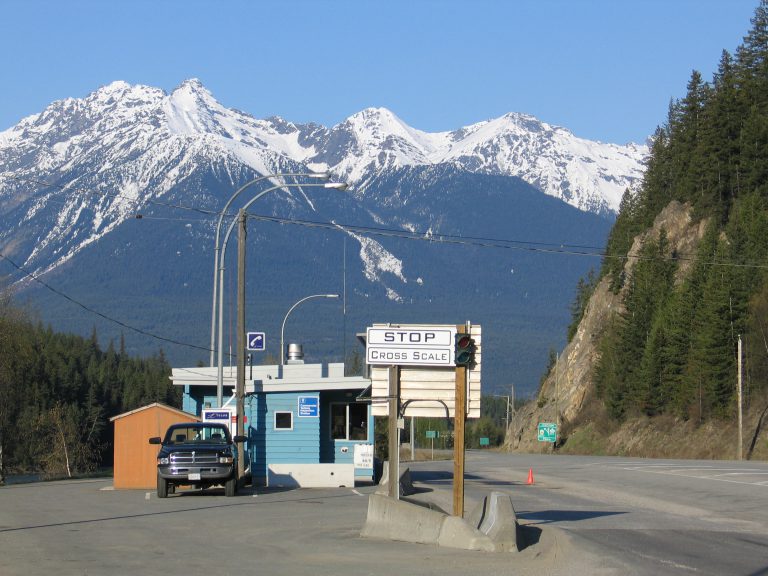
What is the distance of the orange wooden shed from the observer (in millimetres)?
35906

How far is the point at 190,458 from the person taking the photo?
30.2m

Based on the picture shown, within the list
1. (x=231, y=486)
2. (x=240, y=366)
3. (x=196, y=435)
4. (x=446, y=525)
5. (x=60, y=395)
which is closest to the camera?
(x=446, y=525)

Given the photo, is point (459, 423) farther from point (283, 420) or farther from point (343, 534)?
point (283, 420)

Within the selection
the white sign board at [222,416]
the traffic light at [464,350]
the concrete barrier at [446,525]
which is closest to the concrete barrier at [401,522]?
the concrete barrier at [446,525]

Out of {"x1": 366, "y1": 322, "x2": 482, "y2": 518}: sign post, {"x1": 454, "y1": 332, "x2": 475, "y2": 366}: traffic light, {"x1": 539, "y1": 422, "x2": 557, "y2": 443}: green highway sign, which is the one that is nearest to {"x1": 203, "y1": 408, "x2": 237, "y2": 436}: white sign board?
{"x1": 366, "y1": 322, "x2": 482, "y2": 518}: sign post

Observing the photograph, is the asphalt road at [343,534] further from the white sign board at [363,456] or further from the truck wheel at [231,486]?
the white sign board at [363,456]

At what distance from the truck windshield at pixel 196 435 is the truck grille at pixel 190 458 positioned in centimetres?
59

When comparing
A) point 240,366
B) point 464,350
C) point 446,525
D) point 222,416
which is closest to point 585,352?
point 222,416

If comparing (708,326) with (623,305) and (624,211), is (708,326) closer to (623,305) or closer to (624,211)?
(623,305)

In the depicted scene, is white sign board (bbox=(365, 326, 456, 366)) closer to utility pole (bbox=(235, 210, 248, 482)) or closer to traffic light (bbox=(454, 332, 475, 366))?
traffic light (bbox=(454, 332, 475, 366))

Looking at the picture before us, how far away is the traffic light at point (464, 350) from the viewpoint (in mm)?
19062

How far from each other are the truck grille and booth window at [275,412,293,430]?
278 inches

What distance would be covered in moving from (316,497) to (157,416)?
299 inches

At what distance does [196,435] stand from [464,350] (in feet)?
51.5
